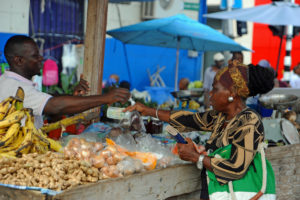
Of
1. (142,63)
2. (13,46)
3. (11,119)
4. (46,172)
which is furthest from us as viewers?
(142,63)

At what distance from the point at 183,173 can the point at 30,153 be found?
3.72 feet

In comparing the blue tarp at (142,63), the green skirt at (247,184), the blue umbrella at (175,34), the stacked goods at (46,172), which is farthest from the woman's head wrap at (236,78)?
the blue tarp at (142,63)

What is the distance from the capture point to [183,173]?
10.3 ft

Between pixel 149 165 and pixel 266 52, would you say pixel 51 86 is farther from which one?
pixel 266 52

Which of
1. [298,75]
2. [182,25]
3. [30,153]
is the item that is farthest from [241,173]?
[298,75]

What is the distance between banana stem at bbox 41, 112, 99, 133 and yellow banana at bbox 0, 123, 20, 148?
0.97 metres

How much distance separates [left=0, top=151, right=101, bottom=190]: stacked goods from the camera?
7.68 ft

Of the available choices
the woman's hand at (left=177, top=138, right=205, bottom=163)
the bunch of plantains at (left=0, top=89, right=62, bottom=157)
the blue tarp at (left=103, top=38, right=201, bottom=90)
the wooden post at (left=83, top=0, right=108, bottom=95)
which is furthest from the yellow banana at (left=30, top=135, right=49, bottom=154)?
the blue tarp at (left=103, top=38, right=201, bottom=90)

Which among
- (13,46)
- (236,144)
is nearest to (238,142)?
(236,144)

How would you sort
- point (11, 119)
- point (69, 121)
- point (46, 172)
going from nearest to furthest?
point (46, 172), point (11, 119), point (69, 121)

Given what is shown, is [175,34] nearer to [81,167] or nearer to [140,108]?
[140,108]

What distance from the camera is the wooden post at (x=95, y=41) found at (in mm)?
4449

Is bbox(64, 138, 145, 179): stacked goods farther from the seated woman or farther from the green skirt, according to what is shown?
the green skirt

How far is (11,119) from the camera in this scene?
268 centimetres
